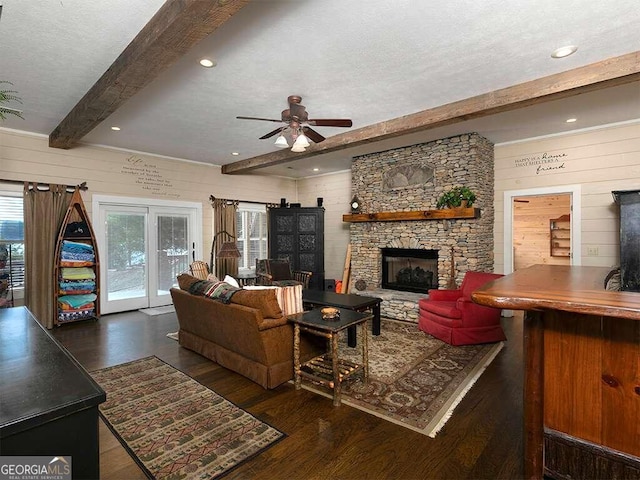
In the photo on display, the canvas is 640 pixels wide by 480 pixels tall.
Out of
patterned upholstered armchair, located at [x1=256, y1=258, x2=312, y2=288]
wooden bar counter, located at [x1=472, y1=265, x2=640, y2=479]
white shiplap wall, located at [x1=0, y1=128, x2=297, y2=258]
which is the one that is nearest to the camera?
wooden bar counter, located at [x1=472, y1=265, x2=640, y2=479]

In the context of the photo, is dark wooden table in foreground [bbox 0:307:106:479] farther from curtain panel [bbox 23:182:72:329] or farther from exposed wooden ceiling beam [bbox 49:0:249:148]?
curtain panel [bbox 23:182:72:329]

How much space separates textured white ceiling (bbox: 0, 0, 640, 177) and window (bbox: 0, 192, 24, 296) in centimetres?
112

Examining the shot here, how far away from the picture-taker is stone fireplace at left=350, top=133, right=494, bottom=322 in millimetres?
5191

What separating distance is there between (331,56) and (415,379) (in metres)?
3.11

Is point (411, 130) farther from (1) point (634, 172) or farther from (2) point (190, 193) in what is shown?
(2) point (190, 193)

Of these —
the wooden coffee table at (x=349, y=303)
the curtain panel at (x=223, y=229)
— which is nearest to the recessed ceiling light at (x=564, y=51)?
the wooden coffee table at (x=349, y=303)

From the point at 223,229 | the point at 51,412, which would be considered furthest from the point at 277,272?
the point at 51,412

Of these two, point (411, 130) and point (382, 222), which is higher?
point (411, 130)

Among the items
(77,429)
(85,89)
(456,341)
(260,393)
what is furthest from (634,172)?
(85,89)

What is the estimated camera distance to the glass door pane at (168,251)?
6.31 meters

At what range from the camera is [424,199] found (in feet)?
18.6

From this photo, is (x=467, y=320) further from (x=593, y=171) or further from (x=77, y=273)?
(x=77, y=273)

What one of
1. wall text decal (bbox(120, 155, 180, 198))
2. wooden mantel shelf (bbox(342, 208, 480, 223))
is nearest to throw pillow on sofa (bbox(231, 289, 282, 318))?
wooden mantel shelf (bbox(342, 208, 480, 223))

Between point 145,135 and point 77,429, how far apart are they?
5.08m
